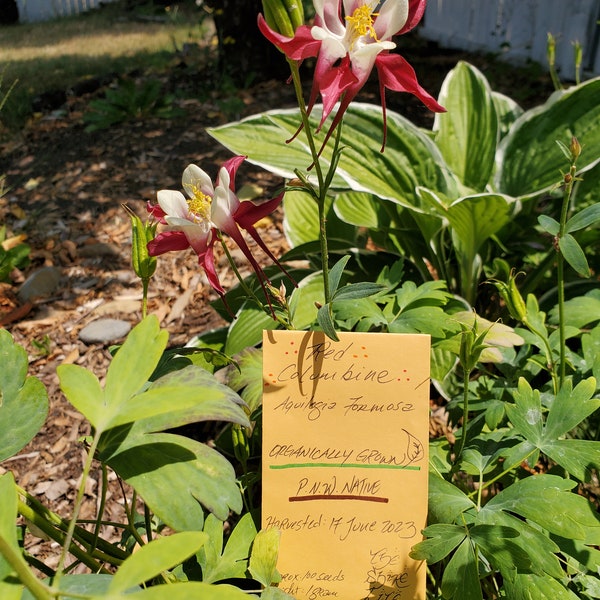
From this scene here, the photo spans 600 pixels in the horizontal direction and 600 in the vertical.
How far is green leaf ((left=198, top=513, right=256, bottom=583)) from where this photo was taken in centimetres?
77

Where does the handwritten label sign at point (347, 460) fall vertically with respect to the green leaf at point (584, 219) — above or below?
below

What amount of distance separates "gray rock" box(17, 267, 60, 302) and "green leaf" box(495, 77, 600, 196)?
1.45 meters

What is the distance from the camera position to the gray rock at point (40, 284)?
2012 mm

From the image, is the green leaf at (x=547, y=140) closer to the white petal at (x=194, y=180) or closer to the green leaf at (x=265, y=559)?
the white petal at (x=194, y=180)

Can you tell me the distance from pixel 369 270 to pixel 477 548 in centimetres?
89

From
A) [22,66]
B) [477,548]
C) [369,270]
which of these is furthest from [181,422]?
[22,66]

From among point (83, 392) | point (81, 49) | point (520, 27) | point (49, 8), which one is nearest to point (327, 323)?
point (83, 392)

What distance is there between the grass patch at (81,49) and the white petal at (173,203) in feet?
9.48

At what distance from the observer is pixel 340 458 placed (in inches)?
31.0

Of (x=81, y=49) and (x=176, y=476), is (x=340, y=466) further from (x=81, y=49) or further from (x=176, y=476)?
(x=81, y=49)

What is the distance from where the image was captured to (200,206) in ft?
2.43

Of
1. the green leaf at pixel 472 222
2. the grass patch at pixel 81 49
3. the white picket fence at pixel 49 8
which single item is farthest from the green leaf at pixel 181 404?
the white picket fence at pixel 49 8

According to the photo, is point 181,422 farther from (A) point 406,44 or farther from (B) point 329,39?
(A) point 406,44

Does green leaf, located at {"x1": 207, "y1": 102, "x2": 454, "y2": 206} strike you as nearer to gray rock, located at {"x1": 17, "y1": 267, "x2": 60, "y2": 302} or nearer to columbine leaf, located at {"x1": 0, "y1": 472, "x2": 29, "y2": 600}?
gray rock, located at {"x1": 17, "y1": 267, "x2": 60, "y2": 302}
